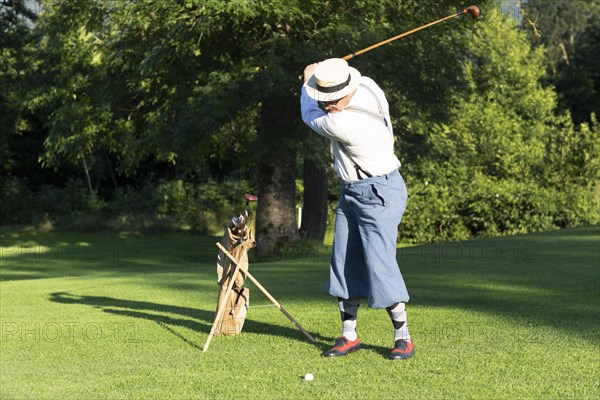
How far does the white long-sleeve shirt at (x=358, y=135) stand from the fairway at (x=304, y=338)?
143 cm

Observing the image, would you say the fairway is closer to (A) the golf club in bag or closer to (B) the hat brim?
(A) the golf club in bag

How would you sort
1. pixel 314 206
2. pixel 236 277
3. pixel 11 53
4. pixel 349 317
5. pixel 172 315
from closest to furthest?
pixel 349 317 → pixel 236 277 → pixel 172 315 → pixel 314 206 → pixel 11 53

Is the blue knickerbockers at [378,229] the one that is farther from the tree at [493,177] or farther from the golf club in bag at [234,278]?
the tree at [493,177]

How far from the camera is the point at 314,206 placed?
25734mm

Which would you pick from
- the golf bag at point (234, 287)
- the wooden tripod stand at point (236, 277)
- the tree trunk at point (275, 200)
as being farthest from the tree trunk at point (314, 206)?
the wooden tripod stand at point (236, 277)

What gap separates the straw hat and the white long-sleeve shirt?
5.1 inches

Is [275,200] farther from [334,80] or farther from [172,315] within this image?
[334,80]

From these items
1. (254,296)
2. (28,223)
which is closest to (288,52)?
(254,296)

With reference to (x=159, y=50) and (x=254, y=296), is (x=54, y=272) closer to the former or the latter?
(x=159, y=50)

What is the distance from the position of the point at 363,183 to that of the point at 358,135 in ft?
1.17

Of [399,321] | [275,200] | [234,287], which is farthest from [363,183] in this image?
[275,200]

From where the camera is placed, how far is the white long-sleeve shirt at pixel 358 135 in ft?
22.9

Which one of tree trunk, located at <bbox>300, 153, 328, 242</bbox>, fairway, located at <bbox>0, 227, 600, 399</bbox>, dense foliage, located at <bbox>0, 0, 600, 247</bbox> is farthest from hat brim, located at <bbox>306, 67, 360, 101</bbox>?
tree trunk, located at <bbox>300, 153, 328, 242</bbox>

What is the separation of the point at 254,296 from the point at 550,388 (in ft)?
20.2
